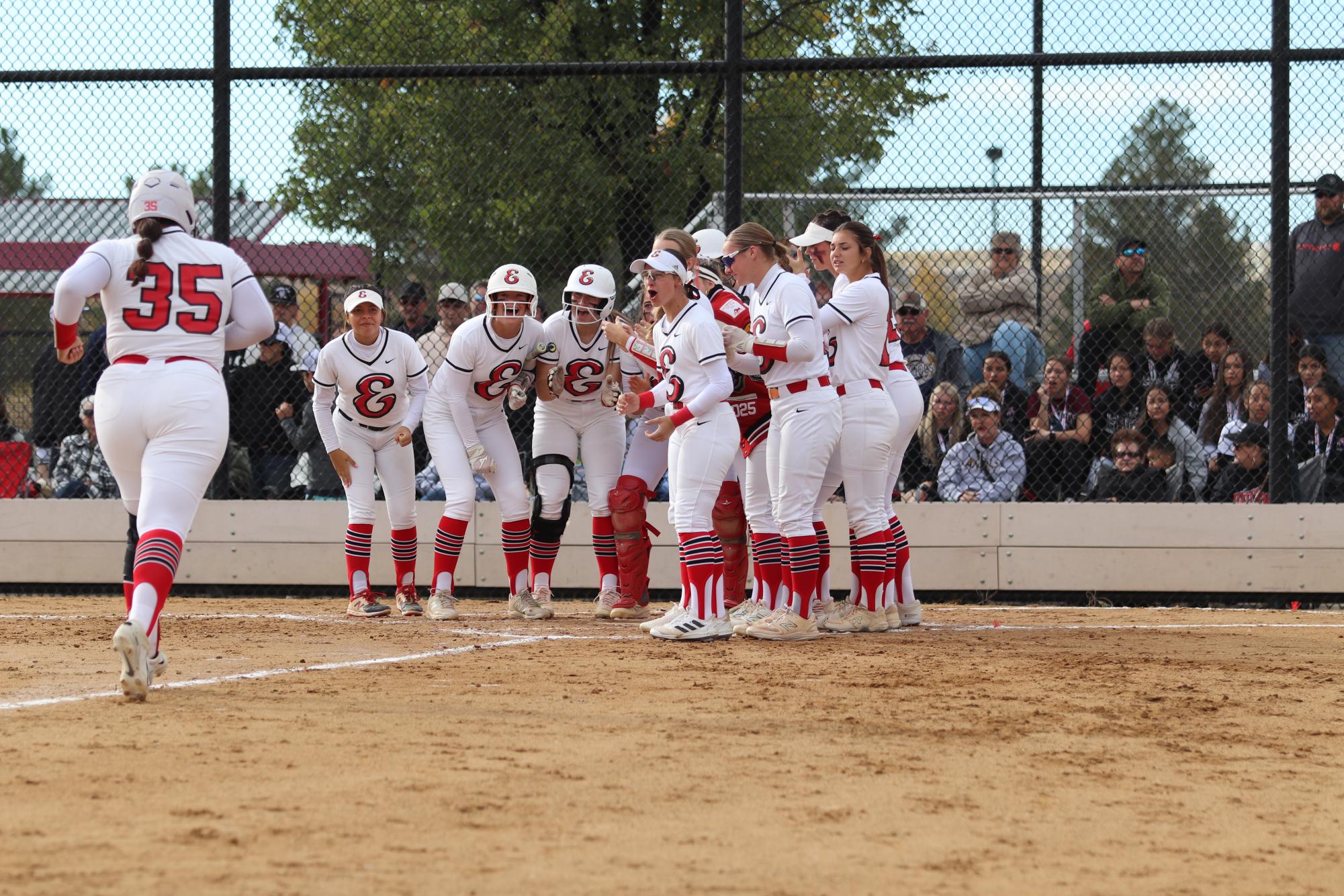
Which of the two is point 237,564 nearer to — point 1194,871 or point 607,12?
point 607,12

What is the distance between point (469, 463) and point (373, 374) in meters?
0.80

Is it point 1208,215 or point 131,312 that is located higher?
point 1208,215

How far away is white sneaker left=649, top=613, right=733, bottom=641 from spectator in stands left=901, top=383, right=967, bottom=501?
335 centimetres

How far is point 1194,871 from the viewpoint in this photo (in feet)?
11.6

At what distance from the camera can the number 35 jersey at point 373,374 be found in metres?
9.37

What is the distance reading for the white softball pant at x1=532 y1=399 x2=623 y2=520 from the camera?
30.9 ft

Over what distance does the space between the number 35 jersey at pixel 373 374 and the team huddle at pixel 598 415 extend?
0.01 m

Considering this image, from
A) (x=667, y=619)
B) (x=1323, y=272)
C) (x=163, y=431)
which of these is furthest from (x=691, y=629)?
(x=1323, y=272)

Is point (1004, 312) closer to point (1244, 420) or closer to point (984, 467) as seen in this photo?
point (984, 467)

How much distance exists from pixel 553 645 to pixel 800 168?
5.36 meters

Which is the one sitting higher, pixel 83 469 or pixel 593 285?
pixel 593 285

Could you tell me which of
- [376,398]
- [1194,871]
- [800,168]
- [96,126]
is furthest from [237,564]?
[1194,871]

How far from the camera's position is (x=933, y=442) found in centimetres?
1099

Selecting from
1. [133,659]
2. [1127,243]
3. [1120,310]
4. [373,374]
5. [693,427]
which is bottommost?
[133,659]
